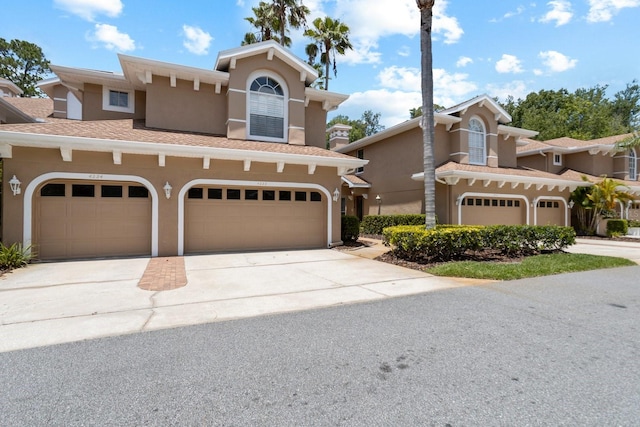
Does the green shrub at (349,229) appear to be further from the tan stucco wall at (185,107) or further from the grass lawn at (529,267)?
the tan stucco wall at (185,107)

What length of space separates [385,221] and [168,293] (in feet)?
43.1

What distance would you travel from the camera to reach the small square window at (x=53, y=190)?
9492mm

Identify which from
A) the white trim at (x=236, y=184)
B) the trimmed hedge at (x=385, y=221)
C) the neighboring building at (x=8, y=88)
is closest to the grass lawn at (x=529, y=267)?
the white trim at (x=236, y=184)

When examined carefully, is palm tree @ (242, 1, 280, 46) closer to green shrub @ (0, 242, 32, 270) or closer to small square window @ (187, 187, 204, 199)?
small square window @ (187, 187, 204, 199)

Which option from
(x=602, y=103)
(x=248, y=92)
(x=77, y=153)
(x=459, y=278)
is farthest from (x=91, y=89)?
(x=602, y=103)

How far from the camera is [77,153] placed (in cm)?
957

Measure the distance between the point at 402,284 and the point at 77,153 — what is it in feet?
32.0

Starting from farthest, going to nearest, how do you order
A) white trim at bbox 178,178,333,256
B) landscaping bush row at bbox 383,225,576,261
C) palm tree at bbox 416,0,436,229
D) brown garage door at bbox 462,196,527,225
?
1. brown garage door at bbox 462,196,527,225
2. white trim at bbox 178,178,333,256
3. palm tree at bbox 416,0,436,229
4. landscaping bush row at bbox 383,225,576,261

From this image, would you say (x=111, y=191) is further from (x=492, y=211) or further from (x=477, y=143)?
(x=477, y=143)

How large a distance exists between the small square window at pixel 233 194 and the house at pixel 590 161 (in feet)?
66.4

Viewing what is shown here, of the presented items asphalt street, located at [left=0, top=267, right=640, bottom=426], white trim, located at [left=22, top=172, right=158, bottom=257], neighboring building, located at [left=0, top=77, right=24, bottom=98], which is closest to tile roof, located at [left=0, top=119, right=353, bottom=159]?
white trim, located at [left=22, top=172, right=158, bottom=257]

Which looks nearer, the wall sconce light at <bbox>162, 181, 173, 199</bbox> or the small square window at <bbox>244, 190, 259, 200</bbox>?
the wall sconce light at <bbox>162, 181, 173, 199</bbox>

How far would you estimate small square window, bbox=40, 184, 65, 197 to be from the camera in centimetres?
949

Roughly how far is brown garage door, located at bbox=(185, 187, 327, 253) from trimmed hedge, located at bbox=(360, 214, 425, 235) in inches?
174
